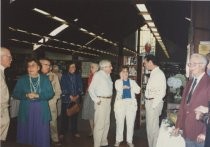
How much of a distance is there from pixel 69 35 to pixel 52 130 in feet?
47.0

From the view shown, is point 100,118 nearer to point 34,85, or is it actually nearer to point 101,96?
point 101,96

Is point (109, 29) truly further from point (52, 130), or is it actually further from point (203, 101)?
point (203, 101)

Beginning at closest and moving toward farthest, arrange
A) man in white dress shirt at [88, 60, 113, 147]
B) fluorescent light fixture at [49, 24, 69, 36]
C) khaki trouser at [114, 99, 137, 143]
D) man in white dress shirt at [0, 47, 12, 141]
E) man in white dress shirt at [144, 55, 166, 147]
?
man in white dress shirt at [0, 47, 12, 141] < man in white dress shirt at [144, 55, 166, 147] < man in white dress shirt at [88, 60, 113, 147] < khaki trouser at [114, 99, 137, 143] < fluorescent light fixture at [49, 24, 69, 36]

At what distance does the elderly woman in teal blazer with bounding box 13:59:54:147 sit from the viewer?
430 cm

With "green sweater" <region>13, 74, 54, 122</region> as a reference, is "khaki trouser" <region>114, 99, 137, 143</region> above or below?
below

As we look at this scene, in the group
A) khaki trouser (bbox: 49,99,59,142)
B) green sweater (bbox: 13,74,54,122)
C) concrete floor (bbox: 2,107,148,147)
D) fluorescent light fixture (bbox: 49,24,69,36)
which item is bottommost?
concrete floor (bbox: 2,107,148,147)

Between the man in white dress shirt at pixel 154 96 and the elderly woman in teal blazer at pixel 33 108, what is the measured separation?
57.7 inches

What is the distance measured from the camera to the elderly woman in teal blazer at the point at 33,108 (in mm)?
4301

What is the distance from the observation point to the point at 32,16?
13773 millimetres

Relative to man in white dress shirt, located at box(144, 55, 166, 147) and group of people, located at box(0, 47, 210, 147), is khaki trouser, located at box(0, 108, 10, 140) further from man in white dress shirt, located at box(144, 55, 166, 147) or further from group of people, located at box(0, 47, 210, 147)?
man in white dress shirt, located at box(144, 55, 166, 147)

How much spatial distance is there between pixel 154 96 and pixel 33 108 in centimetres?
170

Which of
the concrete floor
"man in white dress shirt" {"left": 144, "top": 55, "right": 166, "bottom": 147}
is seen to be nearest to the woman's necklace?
the concrete floor

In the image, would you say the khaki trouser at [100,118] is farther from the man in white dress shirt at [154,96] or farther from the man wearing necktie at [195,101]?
the man wearing necktie at [195,101]

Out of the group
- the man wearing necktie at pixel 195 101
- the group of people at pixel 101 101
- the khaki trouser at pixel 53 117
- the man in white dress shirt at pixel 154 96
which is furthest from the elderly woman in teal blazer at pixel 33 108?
the man wearing necktie at pixel 195 101
